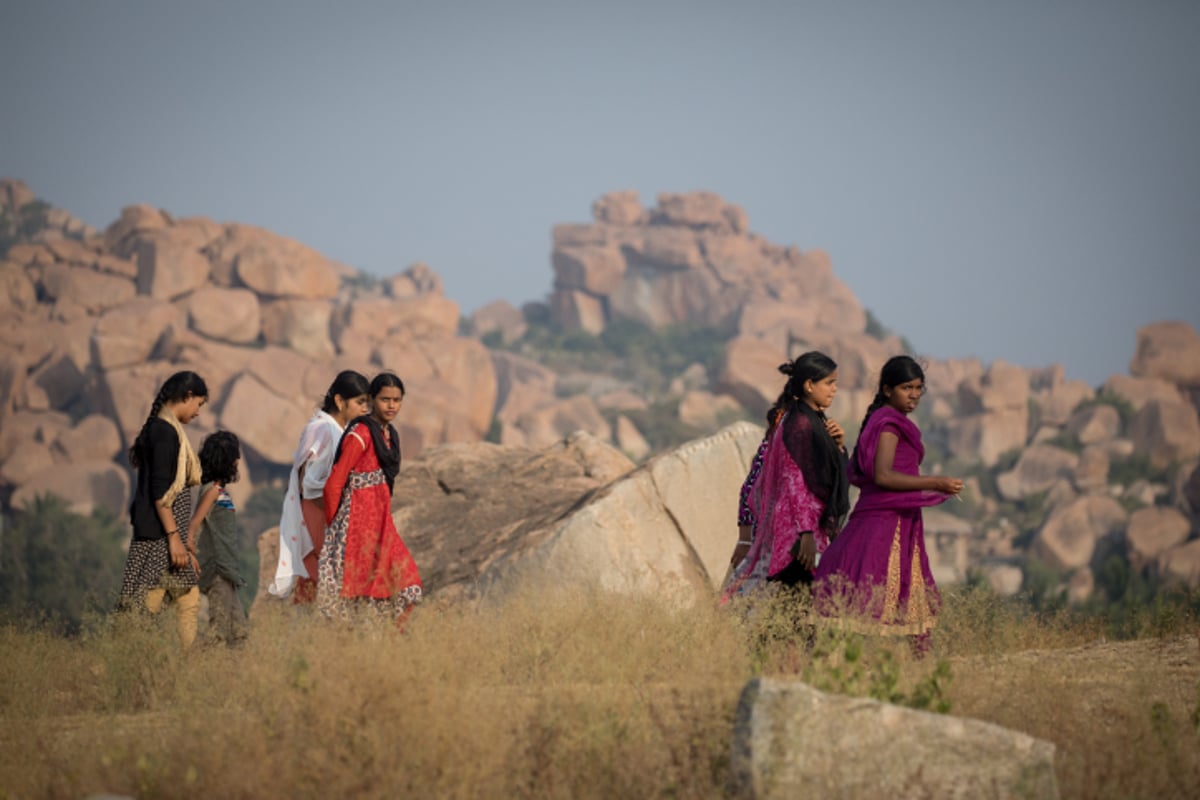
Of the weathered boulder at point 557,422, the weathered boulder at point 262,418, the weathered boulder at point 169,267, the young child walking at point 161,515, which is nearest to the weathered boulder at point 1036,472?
the weathered boulder at point 557,422

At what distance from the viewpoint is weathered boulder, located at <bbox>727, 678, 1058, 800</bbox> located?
3662mm

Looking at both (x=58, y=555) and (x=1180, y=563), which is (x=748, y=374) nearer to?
(x=1180, y=563)

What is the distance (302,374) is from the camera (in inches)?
1984

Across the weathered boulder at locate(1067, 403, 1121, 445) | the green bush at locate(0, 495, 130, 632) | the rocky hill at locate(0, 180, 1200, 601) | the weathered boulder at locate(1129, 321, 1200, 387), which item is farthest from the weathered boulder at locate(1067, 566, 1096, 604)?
the green bush at locate(0, 495, 130, 632)

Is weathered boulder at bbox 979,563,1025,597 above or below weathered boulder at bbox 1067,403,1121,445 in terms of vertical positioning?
below

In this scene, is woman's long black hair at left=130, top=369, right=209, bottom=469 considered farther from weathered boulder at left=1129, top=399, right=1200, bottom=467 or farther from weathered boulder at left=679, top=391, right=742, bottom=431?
weathered boulder at left=679, top=391, right=742, bottom=431

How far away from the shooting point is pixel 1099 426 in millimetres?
54594

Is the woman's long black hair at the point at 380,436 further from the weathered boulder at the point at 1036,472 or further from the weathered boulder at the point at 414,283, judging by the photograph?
the weathered boulder at the point at 414,283

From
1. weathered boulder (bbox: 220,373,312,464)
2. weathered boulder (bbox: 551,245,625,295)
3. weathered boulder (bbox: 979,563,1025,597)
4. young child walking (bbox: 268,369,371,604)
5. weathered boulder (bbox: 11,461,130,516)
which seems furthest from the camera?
weathered boulder (bbox: 551,245,625,295)

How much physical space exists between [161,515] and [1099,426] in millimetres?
54192

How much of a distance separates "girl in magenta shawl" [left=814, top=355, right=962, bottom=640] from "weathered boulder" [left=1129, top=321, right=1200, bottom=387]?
59709mm

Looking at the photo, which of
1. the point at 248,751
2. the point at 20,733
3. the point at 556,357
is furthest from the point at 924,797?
the point at 556,357

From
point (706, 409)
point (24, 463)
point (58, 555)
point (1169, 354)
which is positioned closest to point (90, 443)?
point (24, 463)

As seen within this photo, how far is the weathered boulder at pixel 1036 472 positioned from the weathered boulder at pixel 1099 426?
6.05 ft
